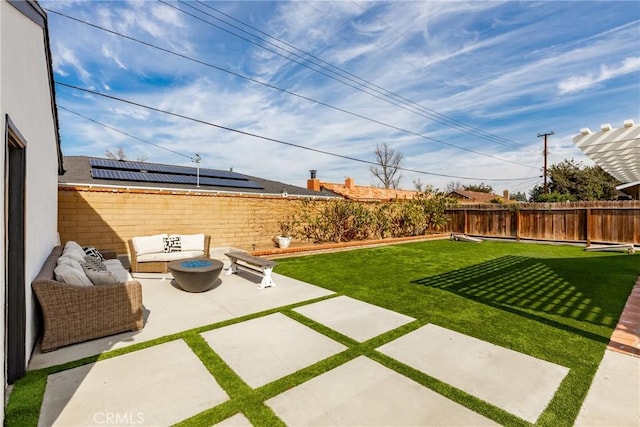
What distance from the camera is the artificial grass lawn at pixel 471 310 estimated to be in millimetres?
2406

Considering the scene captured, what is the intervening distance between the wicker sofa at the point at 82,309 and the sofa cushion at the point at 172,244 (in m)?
3.80

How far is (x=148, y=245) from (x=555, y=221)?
16277 mm

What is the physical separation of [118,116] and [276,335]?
52.9 ft

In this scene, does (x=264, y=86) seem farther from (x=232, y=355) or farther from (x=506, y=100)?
(x=506, y=100)

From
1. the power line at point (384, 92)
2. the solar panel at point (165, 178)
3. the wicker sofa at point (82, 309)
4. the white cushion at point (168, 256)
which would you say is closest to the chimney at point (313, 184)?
the solar panel at point (165, 178)

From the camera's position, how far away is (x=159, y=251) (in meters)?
7.49

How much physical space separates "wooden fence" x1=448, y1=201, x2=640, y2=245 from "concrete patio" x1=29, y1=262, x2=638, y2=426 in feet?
40.9

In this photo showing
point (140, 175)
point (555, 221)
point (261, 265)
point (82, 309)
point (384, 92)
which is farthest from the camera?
point (384, 92)

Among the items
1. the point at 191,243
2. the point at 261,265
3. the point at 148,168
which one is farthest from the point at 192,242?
the point at 148,168

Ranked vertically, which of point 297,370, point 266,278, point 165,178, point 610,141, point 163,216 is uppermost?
point 165,178

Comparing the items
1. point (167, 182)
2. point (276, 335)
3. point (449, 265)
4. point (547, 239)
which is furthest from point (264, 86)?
point (547, 239)

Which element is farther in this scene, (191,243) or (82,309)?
(191,243)

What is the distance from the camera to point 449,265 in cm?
822

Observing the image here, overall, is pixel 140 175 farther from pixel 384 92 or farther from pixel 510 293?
pixel 510 293
